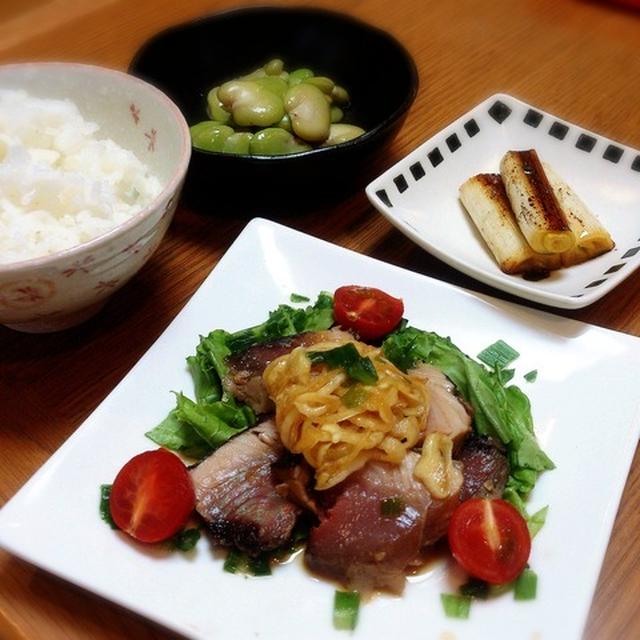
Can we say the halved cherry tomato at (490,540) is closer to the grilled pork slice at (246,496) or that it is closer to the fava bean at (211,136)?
the grilled pork slice at (246,496)

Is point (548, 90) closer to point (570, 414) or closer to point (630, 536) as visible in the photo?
point (570, 414)

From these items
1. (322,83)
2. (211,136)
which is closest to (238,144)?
(211,136)

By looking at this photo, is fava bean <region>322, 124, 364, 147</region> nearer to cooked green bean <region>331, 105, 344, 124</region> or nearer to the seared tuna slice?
cooked green bean <region>331, 105, 344, 124</region>

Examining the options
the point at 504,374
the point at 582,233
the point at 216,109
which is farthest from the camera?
the point at 216,109

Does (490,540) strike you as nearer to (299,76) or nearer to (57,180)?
(57,180)

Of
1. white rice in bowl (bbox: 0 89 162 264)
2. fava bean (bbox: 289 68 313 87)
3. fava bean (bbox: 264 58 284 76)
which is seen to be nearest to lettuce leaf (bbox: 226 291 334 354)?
white rice in bowl (bbox: 0 89 162 264)

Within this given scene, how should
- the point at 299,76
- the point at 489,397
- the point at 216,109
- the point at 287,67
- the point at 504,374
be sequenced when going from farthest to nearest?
1. the point at 287,67
2. the point at 299,76
3. the point at 216,109
4. the point at 504,374
5. the point at 489,397

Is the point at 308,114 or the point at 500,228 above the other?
the point at 308,114
